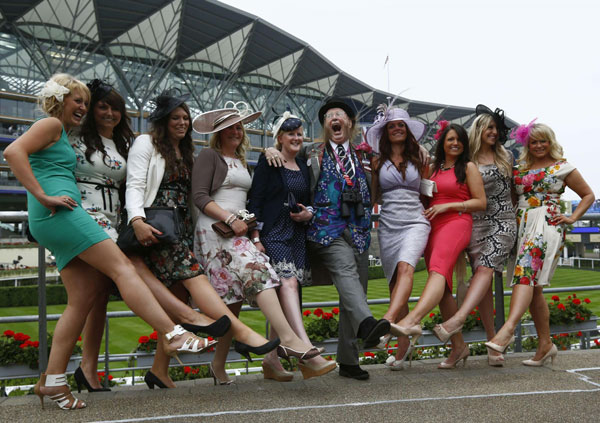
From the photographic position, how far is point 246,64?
49.7m

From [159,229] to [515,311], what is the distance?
2.54 metres

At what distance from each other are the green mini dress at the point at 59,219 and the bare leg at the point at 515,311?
8.81 feet

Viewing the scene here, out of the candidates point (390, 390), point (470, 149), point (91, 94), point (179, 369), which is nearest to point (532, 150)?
point (470, 149)

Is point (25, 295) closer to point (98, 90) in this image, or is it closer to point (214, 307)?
point (98, 90)

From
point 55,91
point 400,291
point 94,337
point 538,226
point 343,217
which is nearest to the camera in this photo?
point 55,91

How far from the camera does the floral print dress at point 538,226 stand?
387 cm

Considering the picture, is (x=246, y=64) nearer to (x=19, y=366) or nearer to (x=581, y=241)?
(x=581, y=241)

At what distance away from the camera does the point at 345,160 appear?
12.7ft

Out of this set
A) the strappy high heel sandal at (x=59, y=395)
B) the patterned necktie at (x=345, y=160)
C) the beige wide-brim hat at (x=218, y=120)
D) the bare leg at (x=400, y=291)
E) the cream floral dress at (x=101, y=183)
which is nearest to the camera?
the strappy high heel sandal at (x=59, y=395)

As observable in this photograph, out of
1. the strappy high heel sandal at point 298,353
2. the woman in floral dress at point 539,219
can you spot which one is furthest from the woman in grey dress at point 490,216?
the strappy high heel sandal at point 298,353

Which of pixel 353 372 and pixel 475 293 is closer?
pixel 353 372

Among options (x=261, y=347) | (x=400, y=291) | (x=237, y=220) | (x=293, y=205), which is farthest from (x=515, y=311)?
(x=237, y=220)

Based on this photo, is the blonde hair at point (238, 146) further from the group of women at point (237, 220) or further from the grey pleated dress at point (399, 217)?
the grey pleated dress at point (399, 217)

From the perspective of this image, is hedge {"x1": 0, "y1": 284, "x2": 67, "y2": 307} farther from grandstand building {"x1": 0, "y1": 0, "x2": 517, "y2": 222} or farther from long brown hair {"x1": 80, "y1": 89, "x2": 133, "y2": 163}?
grandstand building {"x1": 0, "y1": 0, "x2": 517, "y2": 222}
